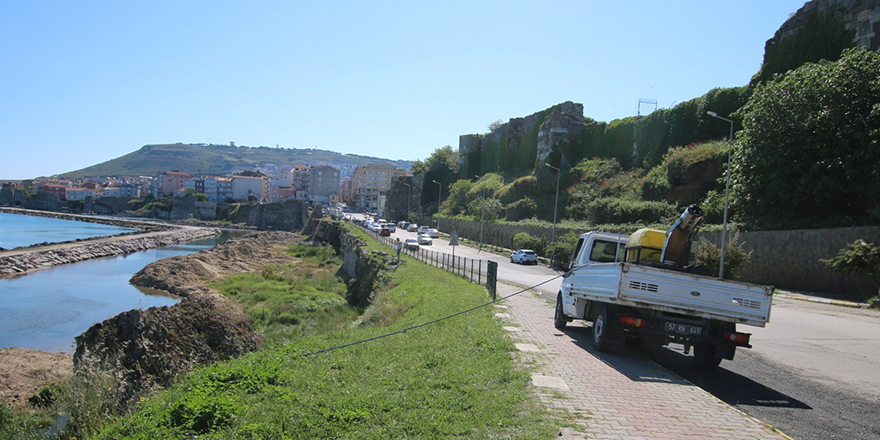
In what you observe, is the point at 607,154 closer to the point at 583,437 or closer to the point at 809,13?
the point at 809,13

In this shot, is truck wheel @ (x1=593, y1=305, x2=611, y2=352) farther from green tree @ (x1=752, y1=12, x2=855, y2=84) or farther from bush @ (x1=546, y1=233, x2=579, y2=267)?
green tree @ (x1=752, y1=12, x2=855, y2=84)

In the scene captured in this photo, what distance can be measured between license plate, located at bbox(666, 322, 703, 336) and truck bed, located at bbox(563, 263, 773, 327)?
0.79ft

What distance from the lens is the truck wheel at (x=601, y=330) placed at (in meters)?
9.00

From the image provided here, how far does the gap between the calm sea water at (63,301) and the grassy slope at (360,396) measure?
17.5 meters

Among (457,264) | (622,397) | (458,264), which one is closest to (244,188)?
(457,264)

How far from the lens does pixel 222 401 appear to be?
6.03 metres

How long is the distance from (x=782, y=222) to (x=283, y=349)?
25.8 metres

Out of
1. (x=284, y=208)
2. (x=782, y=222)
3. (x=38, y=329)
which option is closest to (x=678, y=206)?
(x=782, y=222)

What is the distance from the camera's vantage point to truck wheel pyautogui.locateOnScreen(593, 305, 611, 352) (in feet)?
29.5

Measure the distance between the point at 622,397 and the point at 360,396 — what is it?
3.15 metres

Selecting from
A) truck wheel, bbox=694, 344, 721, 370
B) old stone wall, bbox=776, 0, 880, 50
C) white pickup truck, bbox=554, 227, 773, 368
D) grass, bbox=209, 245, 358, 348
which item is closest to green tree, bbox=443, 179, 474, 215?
grass, bbox=209, 245, 358, 348

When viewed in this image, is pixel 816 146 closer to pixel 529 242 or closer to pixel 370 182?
pixel 529 242

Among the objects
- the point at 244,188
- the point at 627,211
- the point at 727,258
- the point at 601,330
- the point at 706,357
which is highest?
the point at 244,188

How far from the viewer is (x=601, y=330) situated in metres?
9.24
